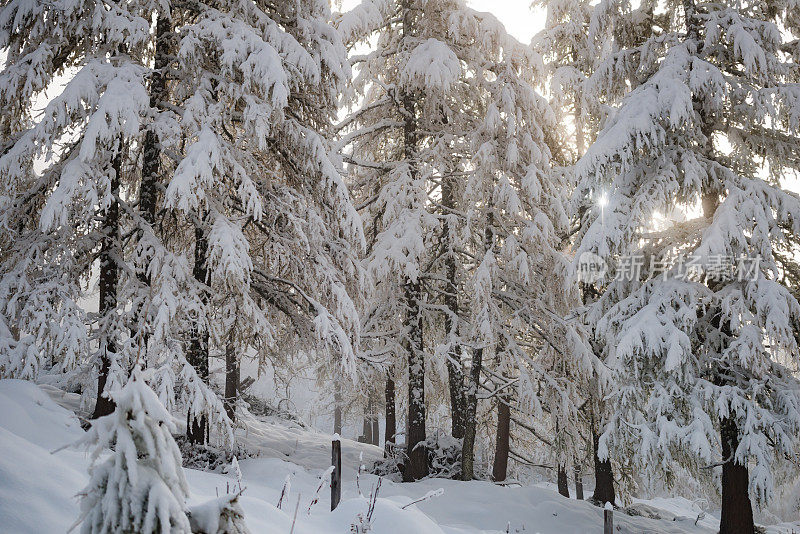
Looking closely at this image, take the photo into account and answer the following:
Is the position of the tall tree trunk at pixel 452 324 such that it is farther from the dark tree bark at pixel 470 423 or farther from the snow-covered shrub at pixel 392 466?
the snow-covered shrub at pixel 392 466

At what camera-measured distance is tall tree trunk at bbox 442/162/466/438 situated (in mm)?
11344

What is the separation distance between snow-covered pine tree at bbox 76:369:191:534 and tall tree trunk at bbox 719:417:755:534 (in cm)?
922

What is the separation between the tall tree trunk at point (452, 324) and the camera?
11.3 m

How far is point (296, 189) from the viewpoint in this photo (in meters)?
9.44

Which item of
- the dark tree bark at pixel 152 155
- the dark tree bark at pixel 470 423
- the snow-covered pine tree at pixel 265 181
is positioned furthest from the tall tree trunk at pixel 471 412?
the dark tree bark at pixel 152 155

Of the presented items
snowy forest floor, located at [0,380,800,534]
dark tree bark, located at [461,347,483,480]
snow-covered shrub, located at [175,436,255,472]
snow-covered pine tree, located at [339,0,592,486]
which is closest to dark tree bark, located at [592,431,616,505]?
snowy forest floor, located at [0,380,800,534]

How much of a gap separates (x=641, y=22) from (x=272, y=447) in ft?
40.7

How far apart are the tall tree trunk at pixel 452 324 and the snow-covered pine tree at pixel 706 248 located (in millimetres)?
3065

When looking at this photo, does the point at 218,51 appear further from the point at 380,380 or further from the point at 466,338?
the point at 380,380

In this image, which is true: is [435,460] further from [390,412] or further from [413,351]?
[413,351]

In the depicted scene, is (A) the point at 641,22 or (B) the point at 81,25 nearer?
(B) the point at 81,25

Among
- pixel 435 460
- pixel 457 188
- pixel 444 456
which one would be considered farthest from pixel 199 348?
pixel 457 188

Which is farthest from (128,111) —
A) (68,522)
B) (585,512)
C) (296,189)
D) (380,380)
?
(585,512)

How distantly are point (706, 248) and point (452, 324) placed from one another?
540 cm
